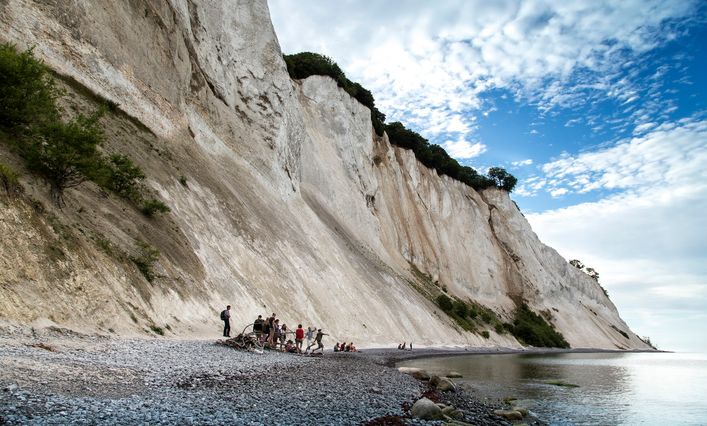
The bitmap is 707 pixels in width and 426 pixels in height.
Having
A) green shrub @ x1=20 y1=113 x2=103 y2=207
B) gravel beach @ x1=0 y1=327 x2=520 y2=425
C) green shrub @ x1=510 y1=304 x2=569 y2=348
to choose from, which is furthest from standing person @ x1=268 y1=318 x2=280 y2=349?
green shrub @ x1=510 y1=304 x2=569 y2=348

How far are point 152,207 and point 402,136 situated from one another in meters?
53.4

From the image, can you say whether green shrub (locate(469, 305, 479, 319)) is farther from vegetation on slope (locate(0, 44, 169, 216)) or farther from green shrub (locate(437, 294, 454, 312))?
vegetation on slope (locate(0, 44, 169, 216))

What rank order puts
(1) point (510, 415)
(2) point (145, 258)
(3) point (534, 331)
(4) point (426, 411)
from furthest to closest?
(3) point (534, 331), (2) point (145, 258), (1) point (510, 415), (4) point (426, 411)

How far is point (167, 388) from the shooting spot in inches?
324

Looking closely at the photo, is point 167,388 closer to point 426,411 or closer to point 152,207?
point 426,411

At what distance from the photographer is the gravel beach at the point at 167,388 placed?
20.7 ft

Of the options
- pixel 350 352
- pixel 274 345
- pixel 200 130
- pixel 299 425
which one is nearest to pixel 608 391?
pixel 350 352

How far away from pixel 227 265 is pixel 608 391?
18.0m

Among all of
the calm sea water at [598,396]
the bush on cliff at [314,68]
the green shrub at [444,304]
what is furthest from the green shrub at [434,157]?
the calm sea water at [598,396]

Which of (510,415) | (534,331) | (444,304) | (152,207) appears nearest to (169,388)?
(510,415)

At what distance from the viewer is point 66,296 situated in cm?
1216

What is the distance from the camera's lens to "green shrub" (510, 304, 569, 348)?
62156 mm

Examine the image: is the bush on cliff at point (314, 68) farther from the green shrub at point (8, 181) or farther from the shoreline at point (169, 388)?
the shoreline at point (169, 388)

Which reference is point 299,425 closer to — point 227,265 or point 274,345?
point 274,345
